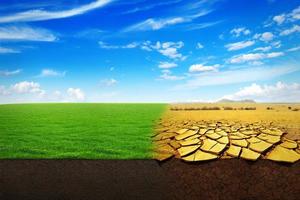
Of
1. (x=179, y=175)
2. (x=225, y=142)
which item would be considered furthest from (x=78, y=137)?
(x=225, y=142)

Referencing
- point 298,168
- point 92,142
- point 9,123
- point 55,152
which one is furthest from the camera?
point 9,123

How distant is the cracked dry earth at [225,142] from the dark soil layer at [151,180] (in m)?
0.35

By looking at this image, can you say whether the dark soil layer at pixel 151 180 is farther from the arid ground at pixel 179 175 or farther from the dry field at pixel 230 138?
the dry field at pixel 230 138

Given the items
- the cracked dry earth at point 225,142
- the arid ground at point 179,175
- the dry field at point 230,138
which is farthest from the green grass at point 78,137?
the dry field at point 230,138

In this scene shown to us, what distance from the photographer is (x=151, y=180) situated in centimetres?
715

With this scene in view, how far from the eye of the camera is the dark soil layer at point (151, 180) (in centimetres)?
670

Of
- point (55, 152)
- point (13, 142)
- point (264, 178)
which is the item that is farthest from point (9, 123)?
point (264, 178)

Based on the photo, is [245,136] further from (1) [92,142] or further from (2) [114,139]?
(1) [92,142]

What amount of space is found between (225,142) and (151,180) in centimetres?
309

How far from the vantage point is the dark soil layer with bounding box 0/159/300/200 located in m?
6.70

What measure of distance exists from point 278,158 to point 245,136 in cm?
172

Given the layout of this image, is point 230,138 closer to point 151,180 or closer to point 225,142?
point 225,142

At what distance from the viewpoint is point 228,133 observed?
389 inches

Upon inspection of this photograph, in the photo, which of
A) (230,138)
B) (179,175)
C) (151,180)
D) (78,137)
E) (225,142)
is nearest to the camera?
(151,180)
